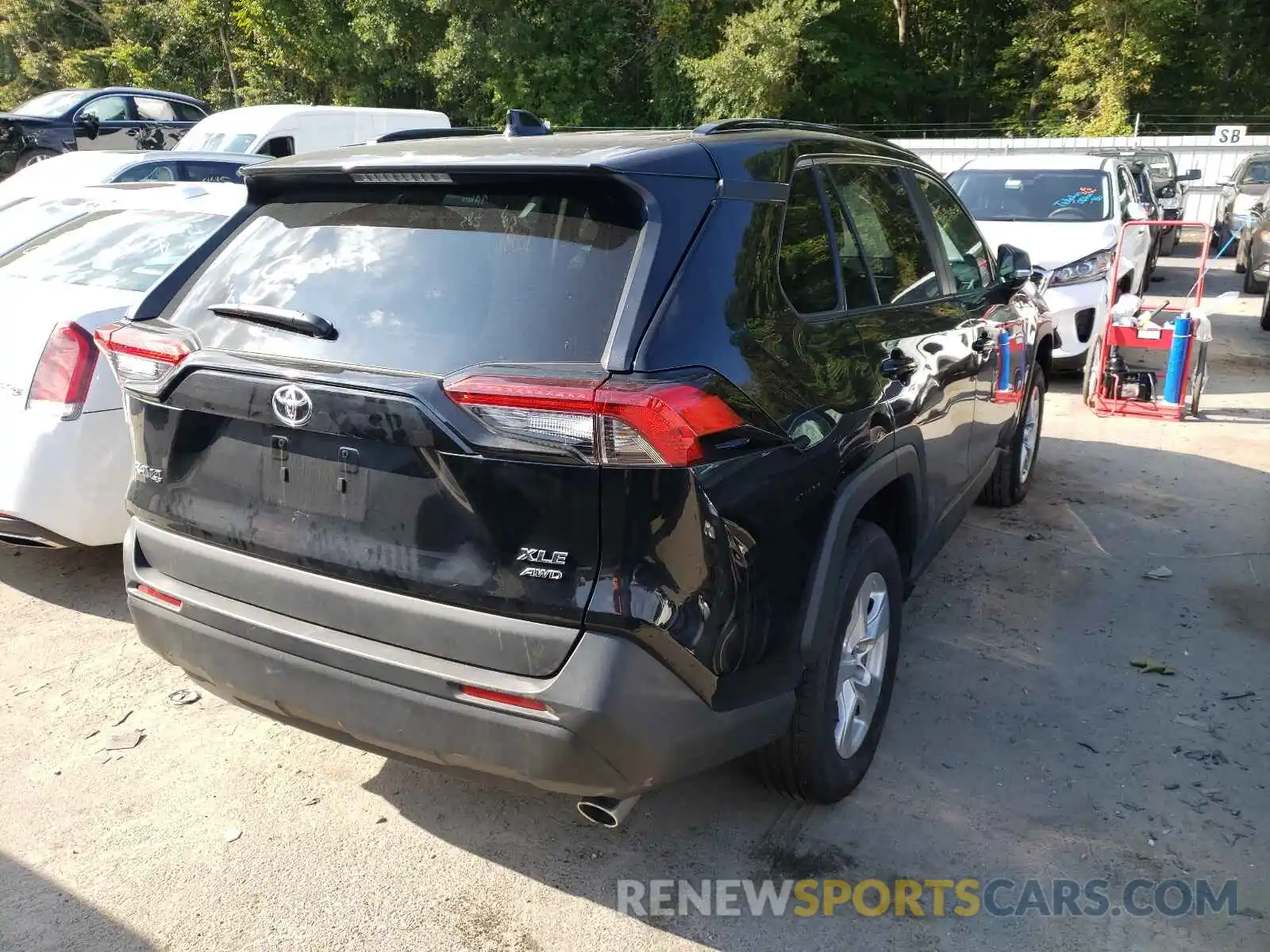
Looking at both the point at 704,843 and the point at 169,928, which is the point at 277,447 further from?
the point at 704,843

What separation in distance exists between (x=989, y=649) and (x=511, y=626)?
102 inches

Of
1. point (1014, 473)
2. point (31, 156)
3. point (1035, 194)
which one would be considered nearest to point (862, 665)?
point (1014, 473)

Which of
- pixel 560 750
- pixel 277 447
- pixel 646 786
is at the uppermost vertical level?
pixel 277 447

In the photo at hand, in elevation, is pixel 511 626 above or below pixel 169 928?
above

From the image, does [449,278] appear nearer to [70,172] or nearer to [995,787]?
[995,787]

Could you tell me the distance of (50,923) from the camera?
267 centimetres

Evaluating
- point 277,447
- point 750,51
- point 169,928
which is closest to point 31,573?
point 169,928

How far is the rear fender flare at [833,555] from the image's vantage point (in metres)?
2.60

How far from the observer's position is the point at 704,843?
2.99 m

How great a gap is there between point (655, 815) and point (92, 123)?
15.5 metres

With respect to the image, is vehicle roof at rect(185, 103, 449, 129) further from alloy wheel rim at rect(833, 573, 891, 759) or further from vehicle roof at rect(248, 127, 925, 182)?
alloy wheel rim at rect(833, 573, 891, 759)

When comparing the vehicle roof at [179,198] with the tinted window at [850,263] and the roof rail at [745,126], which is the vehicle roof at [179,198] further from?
the tinted window at [850,263]

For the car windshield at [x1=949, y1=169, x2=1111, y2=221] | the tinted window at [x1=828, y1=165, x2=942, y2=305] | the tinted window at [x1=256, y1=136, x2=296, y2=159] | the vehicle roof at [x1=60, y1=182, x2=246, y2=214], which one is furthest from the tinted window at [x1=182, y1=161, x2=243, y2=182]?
the tinted window at [x1=828, y1=165, x2=942, y2=305]

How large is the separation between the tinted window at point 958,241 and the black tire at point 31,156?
14.5m
